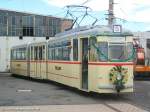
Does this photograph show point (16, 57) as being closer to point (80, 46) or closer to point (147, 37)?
point (147, 37)

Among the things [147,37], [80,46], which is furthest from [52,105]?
[147,37]

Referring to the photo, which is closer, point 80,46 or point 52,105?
point 52,105

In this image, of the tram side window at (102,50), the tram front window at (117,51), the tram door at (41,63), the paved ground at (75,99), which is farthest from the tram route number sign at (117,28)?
the tram door at (41,63)

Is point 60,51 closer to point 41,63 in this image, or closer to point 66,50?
point 66,50

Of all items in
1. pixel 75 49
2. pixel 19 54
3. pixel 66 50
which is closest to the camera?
pixel 75 49

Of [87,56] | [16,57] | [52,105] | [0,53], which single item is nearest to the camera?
[52,105]

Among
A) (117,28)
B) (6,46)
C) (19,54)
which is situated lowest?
(19,54)

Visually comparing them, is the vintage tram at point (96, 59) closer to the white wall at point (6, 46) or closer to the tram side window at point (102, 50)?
the tram side window at point (102, 50)

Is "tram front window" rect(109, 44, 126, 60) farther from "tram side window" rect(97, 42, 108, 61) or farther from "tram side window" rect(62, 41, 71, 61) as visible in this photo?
"tram side window" rect(62, 41, 71, 61)

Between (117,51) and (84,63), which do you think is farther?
(84,63)

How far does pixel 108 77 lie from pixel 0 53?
4042 centimetres

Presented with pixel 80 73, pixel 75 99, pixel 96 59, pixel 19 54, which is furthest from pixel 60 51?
pixel 19 54

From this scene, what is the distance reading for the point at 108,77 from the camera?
20031 millimetres

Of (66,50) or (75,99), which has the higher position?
(66,50)
